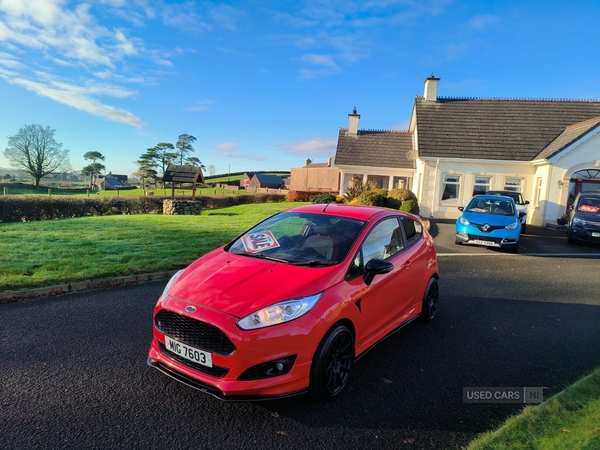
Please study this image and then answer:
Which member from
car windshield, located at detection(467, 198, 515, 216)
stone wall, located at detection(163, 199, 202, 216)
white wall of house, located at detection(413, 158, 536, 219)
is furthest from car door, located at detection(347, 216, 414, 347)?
stone wall, located at detection(163, 199, 202, 216)

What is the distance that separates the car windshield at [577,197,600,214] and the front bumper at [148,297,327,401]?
1402 cm

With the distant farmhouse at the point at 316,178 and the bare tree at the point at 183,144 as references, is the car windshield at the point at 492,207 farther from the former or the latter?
the bare tree at the point at 183,144

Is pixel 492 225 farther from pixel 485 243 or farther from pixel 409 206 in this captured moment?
pixel 409 206

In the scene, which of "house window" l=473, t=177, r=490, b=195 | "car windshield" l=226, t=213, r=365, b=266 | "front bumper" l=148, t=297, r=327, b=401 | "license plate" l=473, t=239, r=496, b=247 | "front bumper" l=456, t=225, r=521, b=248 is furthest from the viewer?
"house window" l=473, t=177, r=490, b=195

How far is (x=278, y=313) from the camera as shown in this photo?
2.82 metres

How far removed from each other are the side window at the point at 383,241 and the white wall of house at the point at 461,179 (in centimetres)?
1669

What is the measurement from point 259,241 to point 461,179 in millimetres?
18500

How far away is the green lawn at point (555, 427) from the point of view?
7.97ft

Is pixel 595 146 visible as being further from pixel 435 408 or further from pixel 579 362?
pixel 435 408

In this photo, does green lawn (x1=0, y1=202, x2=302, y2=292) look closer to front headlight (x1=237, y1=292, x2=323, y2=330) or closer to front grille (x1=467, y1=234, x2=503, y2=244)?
front headlight (x1=237, y1=292, x2=323, y2=330)

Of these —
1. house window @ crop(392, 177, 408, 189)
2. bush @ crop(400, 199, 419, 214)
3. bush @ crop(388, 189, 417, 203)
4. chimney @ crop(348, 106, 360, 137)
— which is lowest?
bush @ crop(400, 199, 419, 214)

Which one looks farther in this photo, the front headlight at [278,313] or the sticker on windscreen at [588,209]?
the sticker on windscreen at [588,209]

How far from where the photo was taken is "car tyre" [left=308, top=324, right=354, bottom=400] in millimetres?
2910

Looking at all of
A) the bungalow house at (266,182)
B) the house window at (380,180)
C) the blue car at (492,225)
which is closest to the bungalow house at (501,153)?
the house window at (380,180)
